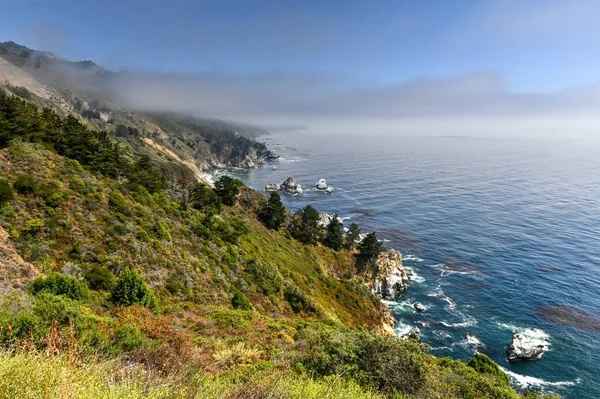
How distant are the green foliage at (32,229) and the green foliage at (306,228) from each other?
2053 inches

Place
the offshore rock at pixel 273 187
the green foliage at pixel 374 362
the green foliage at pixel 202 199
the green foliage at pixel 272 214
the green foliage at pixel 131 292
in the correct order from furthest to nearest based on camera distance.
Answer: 1. the offshore rock at pixel 273 187
2. the green foliage at pixel 272 214
3. the green foliage at pixel 202 199
4. the green foliage at pixel 131 292
5. the green foliage at pixel 374 362

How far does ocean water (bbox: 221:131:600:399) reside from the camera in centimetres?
4434

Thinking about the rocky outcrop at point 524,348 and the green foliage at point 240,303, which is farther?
the rocky outcrop at point 524,348

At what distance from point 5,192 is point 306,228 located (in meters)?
54.5

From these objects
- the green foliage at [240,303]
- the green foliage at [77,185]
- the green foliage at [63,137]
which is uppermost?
the green foliage at [63,137]

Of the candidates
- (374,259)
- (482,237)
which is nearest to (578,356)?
(374,259)

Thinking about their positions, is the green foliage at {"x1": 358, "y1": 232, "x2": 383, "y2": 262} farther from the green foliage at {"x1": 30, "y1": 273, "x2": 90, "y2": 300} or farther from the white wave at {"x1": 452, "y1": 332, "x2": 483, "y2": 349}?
the green foliage at {"x1": 30, "y1": 273, "x2": 90, "y2": 300}

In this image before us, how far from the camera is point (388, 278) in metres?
61.0

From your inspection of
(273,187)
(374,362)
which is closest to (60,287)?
(374,362)

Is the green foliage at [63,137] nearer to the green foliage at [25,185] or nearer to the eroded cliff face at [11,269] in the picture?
the green foliage at [25,185]

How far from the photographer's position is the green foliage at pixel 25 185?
23312 mm

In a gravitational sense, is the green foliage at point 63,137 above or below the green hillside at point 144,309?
above

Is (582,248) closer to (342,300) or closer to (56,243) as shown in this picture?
(342,300)

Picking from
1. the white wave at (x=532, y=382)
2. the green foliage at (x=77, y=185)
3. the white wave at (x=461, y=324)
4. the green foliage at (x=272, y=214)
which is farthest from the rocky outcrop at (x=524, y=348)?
the green foliage at (x=77, y=185)
